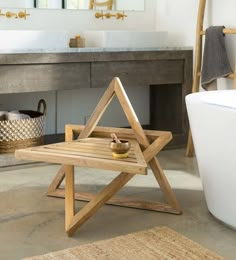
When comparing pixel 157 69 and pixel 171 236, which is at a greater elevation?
pixel 157 69

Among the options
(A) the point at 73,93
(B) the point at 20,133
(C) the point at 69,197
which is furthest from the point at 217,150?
(A) the point at 73,93

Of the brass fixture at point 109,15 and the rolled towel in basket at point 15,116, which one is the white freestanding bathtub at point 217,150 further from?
the brass fixture at point 109,15

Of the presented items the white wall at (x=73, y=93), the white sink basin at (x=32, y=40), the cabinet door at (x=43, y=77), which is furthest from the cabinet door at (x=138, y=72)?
the white wall at (x=73, y=93)

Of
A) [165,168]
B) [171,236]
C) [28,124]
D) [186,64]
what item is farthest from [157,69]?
[171,236]

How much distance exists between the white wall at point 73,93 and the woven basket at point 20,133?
0.49 m

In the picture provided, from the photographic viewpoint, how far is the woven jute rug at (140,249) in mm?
2295

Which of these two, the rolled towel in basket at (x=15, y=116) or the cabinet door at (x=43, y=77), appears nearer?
the cabinet door at (x=43, y=77)

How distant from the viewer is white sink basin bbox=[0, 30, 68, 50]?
3.60 m

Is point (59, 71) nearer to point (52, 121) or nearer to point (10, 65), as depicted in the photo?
point (10, 65)

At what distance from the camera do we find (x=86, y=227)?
8.79 feet

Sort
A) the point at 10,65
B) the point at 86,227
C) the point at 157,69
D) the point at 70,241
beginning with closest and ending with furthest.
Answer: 1. the point at 70,241
2. the point at 86,227
3. the point at 10,65
4. the point at 157,69

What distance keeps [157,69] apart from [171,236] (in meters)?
1.90

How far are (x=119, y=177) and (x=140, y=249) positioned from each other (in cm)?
43

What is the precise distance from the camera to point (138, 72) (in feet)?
13.4
